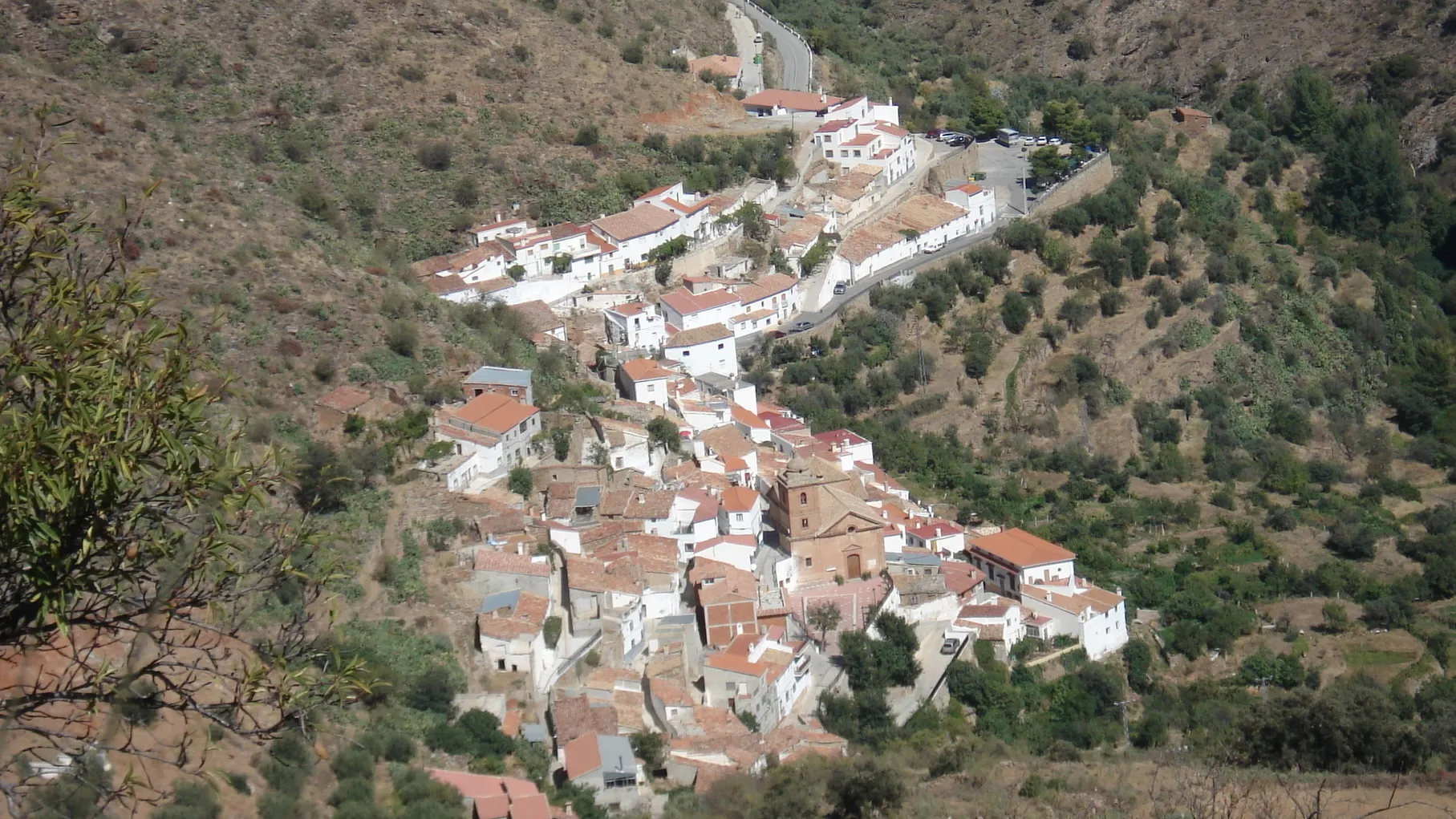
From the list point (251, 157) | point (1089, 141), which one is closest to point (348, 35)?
point (251, 157)

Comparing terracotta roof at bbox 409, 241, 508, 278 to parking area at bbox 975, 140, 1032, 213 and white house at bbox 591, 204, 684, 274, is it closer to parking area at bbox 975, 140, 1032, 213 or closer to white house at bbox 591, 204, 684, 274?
white house at bbox 591, 204, 684, 274

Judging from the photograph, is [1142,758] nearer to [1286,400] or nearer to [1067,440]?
[1067,440]

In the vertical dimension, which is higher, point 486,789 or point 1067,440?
point 486,789

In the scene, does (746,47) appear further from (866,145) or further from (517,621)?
(517,621)

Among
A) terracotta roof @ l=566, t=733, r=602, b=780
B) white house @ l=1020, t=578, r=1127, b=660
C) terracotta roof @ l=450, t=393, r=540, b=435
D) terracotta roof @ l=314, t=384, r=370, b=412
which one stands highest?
terracotta roof @ l=314, t=384, r=370, b=412

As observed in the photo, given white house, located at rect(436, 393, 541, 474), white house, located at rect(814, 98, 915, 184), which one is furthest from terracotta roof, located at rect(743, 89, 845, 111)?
white house, located at rect(436, 393, 541, 474)
